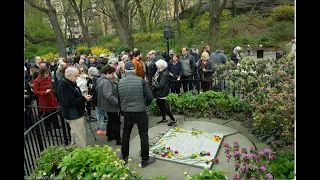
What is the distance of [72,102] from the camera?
4938 millimetres

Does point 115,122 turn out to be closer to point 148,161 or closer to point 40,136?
point 148,161

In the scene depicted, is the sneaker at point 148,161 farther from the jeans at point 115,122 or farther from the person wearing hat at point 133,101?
the jeans at point 115,122

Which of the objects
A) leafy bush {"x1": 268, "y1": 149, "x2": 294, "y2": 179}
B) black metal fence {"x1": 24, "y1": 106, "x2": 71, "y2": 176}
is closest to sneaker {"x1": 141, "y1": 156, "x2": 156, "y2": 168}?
black metal fence {"x1": 24, "y1": 106, "x2": 71, "y2": 176}

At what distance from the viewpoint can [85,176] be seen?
3.40m

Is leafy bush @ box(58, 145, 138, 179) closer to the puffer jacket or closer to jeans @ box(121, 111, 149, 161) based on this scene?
jeans @ box(121, 111, 149, 161)

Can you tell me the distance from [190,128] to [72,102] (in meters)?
3.07

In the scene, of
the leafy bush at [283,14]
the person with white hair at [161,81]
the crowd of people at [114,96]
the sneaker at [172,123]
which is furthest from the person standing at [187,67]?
the leafy bush at [283,14]

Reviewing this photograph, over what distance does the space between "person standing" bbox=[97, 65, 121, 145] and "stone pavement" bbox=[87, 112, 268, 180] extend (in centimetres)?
31

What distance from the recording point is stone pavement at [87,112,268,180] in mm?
4648

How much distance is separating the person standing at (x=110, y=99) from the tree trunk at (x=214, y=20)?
12.4 m

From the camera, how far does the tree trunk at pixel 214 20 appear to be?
53.6ft

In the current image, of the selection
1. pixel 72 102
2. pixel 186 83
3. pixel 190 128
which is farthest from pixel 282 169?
pixel 186 83
